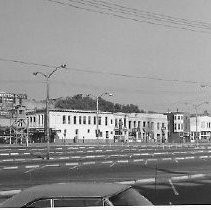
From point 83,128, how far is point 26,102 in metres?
18.8

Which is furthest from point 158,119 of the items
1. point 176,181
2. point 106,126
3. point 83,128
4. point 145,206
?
point 145,206

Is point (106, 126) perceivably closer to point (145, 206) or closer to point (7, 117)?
point (7, 117)

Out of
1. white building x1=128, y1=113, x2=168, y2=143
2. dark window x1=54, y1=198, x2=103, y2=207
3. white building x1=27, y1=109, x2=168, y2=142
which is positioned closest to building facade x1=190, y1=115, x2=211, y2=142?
white building x1=128, y1=113, x2=168, y2=143

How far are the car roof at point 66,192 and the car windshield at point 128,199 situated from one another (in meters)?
0.05

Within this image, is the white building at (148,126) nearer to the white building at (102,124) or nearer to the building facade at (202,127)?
the white building at (102,124)

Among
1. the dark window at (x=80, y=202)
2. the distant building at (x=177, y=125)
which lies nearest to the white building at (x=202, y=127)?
the distant building at (x=177, y=125)

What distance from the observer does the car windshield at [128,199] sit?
16.1ft

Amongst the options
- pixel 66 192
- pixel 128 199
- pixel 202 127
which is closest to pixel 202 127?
pixel 202 127

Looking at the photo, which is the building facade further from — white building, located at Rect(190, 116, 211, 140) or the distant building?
the distant building

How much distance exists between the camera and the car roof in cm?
484

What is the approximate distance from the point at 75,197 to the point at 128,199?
2.07 feet

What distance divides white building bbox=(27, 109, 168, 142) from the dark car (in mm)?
69248

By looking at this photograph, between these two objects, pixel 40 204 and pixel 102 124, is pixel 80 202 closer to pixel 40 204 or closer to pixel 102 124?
pixel 40 204

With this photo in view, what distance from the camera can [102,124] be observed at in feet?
275
